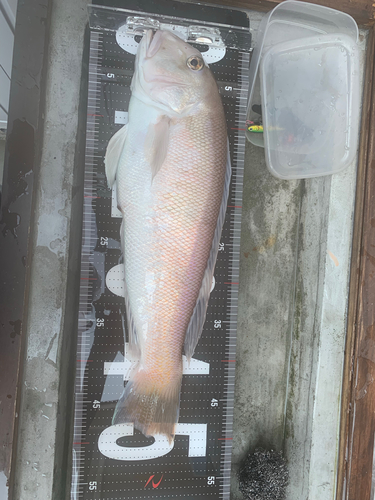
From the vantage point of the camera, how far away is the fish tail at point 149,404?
153 cm

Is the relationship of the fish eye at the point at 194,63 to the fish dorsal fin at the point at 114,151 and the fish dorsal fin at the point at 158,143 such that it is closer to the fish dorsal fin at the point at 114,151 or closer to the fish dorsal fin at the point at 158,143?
the fish dorsal fin at the point at 158,143

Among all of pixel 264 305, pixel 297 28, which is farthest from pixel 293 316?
pixel 297 28

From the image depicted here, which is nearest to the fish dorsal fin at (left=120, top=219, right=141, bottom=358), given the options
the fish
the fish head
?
the fish

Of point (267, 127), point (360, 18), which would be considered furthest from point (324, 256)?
point (360, 18)

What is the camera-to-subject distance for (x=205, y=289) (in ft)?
5.07

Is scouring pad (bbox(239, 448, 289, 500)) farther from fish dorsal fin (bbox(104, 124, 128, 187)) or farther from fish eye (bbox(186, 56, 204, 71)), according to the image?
fish eye (bbox(186, 56, 204, 71))

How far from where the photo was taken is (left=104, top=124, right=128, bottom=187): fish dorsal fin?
1.51 m

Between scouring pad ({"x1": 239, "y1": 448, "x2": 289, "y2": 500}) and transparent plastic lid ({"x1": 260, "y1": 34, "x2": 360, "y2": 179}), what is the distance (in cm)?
152

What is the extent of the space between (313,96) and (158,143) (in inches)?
36.1

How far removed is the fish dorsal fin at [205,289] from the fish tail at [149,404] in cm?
20

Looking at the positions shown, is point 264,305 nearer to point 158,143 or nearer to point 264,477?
point 264,477

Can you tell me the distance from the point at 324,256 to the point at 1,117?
2.31 meters

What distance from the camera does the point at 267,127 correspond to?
1727 millimetres

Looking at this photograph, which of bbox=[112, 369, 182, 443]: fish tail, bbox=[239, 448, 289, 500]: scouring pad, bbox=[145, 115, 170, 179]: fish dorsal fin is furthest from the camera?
bbox=[239, 448, 289, 500]: scouring pad
